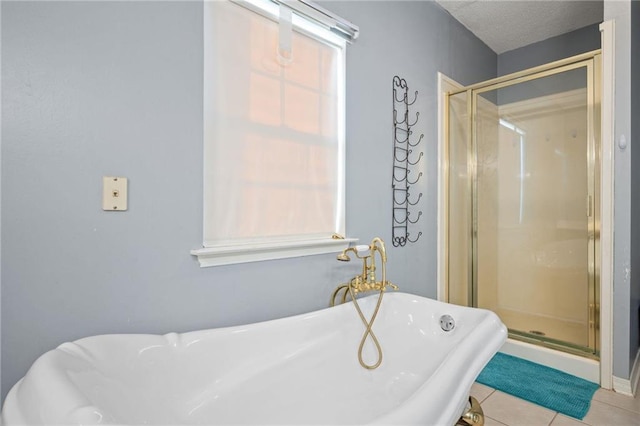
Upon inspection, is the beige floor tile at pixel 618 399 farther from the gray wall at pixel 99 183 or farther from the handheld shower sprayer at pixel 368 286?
the gray wall at pixel 99 183

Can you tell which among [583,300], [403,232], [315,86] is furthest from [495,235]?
[315,86]

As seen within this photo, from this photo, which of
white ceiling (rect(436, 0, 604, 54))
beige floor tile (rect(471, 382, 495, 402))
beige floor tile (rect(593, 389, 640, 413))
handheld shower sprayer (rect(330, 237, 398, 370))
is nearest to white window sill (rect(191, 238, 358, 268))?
handheld shower sprayer (rect(330, 237, 398, 370))

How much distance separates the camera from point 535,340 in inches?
93.8

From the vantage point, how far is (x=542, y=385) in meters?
1.99

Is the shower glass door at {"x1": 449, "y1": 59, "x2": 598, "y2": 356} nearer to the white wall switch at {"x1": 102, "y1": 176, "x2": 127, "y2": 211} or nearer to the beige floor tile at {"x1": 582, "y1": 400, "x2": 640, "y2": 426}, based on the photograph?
the beige floor tile at {"x1": 582, "y1": 400, "x2": 640, "y2": 426}

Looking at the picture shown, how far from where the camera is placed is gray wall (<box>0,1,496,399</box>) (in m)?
0.98

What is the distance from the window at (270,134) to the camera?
139 cm

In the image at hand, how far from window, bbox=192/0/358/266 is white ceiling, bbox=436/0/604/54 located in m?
1.47

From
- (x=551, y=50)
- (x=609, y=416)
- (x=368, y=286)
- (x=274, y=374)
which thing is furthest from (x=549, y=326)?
(x=551, y=50)

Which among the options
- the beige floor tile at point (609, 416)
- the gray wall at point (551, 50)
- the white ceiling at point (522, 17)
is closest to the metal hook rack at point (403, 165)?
the white ceiling at point (522, 17)

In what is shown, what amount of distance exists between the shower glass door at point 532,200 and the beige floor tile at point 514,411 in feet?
2.24

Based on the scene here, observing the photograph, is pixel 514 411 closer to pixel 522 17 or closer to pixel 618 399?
pixel 618 399

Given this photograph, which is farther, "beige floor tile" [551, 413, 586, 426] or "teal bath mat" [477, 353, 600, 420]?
"teal bath mat" [477, 353, 600, 420]

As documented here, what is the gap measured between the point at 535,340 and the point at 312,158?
81.8 inches
